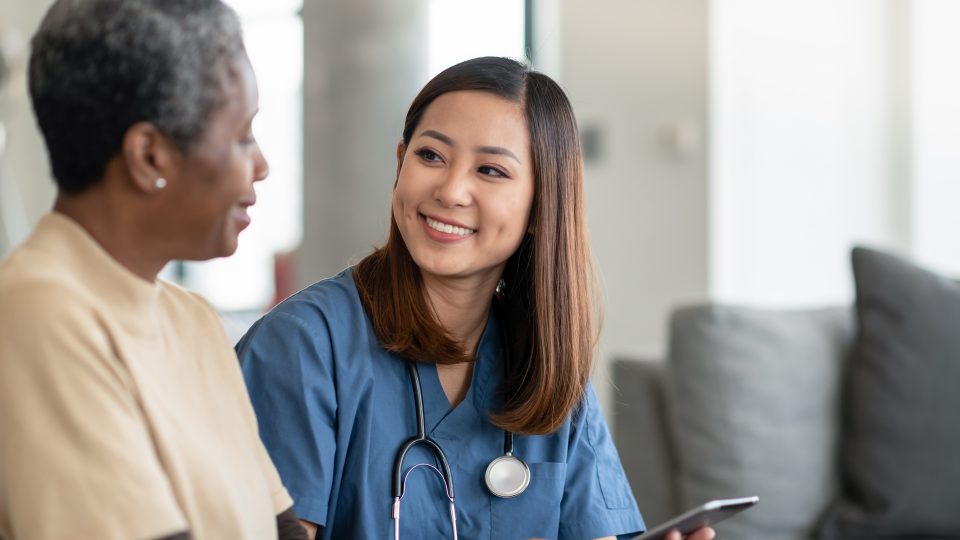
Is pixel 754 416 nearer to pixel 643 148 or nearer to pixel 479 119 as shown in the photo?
pixel 479 119

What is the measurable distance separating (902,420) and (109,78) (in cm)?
194

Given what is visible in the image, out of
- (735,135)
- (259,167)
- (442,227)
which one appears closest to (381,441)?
(442,227)

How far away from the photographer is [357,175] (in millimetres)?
3660

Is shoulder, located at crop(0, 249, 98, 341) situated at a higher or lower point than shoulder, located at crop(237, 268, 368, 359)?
higher

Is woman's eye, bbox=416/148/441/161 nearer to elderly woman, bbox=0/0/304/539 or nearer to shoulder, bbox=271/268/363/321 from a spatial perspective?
shoulder, bbox=271/268/363/321

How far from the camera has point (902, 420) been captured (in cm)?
229

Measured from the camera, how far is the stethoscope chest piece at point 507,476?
56.7 inches

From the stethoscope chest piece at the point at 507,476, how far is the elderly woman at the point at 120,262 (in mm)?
614

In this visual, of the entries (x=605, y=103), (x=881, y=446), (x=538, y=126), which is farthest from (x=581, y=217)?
(x=605, y=103)

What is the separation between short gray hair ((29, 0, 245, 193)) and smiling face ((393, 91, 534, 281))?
2.24 feet

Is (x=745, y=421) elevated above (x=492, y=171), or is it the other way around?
(x=492, y=171)

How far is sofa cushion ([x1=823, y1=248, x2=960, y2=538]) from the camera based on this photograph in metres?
2.27

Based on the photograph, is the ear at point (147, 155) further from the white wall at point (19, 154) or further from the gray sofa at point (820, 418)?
the white wall at point (19, 154)

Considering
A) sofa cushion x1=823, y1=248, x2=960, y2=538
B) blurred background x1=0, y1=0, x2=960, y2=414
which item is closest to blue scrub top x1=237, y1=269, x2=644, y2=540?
sofa cushion x1=823, y1=248, x2=960, y2=538
